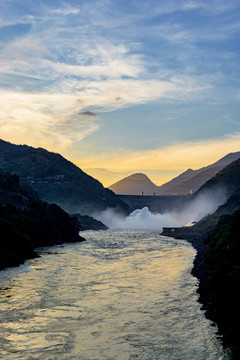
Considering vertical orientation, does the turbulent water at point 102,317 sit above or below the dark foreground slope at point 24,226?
below

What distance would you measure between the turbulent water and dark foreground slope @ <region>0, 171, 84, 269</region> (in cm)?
1405

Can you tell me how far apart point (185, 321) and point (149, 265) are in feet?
124

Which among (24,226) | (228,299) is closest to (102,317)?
(228,299)

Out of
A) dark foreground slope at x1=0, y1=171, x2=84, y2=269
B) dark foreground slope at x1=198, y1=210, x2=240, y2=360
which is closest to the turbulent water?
dark foreground slope at x1=198, y1=210, x2=240, y2=360

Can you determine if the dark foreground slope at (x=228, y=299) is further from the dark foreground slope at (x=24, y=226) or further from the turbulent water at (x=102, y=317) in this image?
the dark foreground slope at (x=24, y=226)

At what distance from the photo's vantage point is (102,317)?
3538cm

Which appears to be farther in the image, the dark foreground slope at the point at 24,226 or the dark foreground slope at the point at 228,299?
the dark foreground slope at the point at 24,226

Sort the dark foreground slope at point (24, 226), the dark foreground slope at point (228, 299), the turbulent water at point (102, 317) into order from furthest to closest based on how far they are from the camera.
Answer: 1. the dark foreground slope at point (24, 226)
2. the dark foreground slope at point (228, 299)
3. the turbulent water at point (102, 317)

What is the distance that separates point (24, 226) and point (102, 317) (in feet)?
Result: 239

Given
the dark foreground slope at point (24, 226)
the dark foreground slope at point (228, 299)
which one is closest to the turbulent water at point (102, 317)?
the dark foreground slope at point (228, 299)

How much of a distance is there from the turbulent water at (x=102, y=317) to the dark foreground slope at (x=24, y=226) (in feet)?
46.1

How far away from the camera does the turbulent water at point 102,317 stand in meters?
26.9

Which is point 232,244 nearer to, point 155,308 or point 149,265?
point 155,308

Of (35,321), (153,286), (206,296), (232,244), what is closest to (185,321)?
(206,296)
